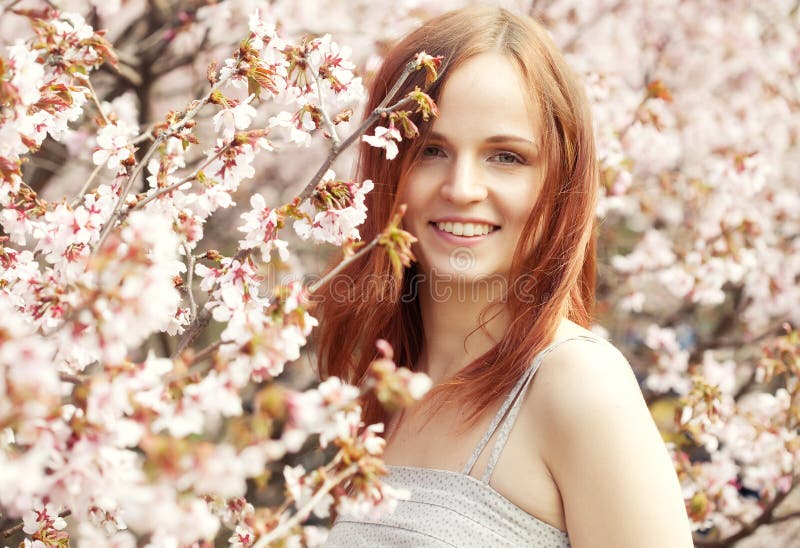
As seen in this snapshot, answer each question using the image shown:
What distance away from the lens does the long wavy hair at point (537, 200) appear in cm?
155

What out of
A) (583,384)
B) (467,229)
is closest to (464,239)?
(467,229)

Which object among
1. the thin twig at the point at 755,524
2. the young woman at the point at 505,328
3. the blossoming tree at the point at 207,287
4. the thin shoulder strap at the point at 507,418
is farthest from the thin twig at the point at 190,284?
the thin twig at the point at 755,524

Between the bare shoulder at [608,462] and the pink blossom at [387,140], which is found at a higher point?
the pink blossom at [387,140]

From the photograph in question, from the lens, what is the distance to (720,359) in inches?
161

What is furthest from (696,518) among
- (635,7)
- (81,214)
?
(635,7)

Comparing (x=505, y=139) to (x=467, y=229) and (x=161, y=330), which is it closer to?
(x=467, y=229)

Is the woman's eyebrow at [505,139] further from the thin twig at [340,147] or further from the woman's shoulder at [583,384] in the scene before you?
the woman's shoulder at [583,384]

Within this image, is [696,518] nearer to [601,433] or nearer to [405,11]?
[601,433]

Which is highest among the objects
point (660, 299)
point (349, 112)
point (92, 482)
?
point (349, 112)

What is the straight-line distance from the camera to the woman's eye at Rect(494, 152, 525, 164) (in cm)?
154

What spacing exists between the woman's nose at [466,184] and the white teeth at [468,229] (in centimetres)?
5

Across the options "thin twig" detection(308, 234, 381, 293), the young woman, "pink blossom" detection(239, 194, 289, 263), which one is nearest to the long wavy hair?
the young woman

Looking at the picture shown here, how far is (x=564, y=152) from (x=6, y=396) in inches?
44.7

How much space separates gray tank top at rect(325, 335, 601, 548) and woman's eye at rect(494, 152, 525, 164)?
34 cm
